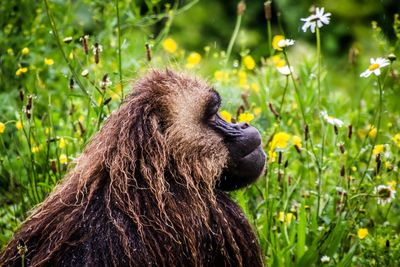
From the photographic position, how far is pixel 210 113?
3900 mm

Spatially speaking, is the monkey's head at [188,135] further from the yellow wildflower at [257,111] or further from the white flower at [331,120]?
the yellow wildflower at [257,111]

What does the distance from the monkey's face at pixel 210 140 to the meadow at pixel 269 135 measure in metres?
0.33

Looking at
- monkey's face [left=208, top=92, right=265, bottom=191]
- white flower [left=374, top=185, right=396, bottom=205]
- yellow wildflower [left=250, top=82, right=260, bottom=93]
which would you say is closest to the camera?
monkey's face [left=208, top=92, right=265, bottom=191]

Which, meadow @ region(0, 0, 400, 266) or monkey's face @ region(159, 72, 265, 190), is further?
meadow @ region(0, 0, 400, 266)

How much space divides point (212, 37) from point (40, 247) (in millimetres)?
7782

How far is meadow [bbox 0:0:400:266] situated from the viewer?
430 cm

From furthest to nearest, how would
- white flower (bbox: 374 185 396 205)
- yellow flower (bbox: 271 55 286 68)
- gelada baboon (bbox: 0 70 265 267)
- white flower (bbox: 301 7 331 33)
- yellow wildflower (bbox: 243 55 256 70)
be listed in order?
yellow flower (bbox: 271 55 286 68), yellow wildflower (bbox: 243 55 256 70), white flower (bbox: 374 185 396 205), white flower (bbox: 301 7 331 33), gelada baboon (bbox: 0 70 265 267)

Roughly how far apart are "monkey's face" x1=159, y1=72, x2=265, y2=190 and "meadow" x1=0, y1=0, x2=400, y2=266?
13.1 inches

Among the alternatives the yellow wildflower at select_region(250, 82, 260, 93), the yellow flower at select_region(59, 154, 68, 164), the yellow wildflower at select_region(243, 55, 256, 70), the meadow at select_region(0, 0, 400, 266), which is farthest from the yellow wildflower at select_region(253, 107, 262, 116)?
the yellow flower at select_region(59, 154, 68, 164)

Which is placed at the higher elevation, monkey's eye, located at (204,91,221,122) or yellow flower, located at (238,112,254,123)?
monkey's eye, located at (204,91,221,122)

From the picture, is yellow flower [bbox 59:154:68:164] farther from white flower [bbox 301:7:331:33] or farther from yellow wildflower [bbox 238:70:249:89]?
yellow wildflower [bbox 238:70:249:89]

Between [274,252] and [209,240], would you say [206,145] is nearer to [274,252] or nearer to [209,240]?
[209,240]

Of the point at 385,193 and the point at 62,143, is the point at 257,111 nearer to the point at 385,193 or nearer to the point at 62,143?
the point at 385,193

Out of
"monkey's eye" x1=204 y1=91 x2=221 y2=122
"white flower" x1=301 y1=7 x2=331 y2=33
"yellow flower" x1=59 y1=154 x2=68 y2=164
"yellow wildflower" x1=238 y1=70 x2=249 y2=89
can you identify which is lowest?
"yellow flower" x1=59 y1=154 x2=68 y2=164
